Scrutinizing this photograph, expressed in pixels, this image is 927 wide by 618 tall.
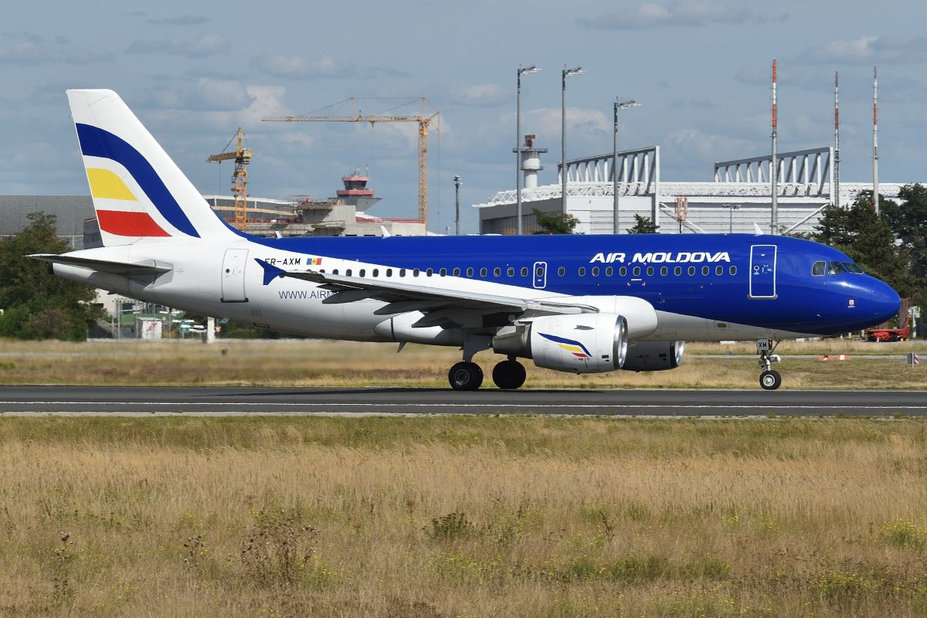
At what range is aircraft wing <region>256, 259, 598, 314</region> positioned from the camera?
1346 inches

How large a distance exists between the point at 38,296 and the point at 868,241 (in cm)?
6913

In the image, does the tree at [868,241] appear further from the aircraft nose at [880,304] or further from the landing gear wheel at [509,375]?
the landing gear wheel at [509,375]

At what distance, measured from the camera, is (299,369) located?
1500 inches

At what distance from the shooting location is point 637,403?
31.0 m

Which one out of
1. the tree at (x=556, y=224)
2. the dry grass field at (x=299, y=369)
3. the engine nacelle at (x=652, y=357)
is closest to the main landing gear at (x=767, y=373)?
the engine nacelle at (x=652, y=357)

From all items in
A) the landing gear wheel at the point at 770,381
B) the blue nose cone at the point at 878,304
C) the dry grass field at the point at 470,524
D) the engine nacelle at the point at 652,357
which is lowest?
the dry grass field at the point at 470,524

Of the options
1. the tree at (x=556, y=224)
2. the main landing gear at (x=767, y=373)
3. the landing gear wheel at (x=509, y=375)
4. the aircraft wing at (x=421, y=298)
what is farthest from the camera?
the tree at (x=556, y=224)

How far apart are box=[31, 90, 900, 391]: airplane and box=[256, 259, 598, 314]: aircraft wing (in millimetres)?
57

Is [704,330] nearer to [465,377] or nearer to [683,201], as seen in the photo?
[465,377]

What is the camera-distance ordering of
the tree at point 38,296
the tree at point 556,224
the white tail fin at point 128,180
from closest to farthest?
the white tail fin at point 128,180
the tree at point 38,296
the tree at point 556,224

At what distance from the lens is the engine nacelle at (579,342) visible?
107 ft

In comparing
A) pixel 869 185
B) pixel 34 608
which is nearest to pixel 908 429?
pixel 34 608

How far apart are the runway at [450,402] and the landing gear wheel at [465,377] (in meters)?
0.35

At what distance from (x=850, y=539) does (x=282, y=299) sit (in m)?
26.3
